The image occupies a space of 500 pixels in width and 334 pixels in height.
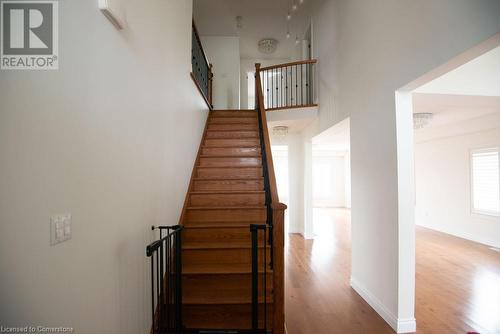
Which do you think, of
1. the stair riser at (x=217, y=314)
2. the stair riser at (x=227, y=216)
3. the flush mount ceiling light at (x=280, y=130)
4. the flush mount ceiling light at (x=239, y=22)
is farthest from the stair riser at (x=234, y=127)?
the stair riser at (x=217, y=314)

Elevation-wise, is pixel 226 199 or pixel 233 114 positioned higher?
pixel 233 114

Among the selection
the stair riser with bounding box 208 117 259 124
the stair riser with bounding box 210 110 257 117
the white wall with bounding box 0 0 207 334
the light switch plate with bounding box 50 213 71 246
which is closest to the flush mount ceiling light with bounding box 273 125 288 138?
the stair riser with bounding box 210 110 257 117

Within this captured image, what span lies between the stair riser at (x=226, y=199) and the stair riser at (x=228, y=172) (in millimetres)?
394

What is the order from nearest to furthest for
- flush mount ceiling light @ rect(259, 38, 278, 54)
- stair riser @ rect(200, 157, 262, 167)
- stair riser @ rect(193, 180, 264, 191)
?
stair riser @ rect(193, 180, 264, 191) → stair riser @ rect(200, 157, 262, 167) → flush mount ceiling light @ rect(259, 38, 278, 54)

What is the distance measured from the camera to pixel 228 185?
318cm

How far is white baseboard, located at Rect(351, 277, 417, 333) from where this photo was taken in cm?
219

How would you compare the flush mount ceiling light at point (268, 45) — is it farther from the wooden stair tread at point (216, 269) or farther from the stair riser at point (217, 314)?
the stair riser at point (217, 314)

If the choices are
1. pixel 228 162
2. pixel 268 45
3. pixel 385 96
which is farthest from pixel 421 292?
pixel 268 45

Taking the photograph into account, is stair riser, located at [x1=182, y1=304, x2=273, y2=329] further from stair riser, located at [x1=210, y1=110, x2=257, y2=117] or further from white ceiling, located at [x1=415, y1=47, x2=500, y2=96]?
stair riser, located at [x1=210, y1=110, x2=257, y2=117]

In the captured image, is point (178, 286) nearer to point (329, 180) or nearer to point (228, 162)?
point (228, 162)

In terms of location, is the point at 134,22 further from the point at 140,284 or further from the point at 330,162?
the point at 330,162

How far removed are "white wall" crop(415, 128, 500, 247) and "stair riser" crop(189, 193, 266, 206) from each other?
5443mm

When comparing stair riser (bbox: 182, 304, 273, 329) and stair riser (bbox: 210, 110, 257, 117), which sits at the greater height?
stair riser (bbox: 210, 110, 257, 117)

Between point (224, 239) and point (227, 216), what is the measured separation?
33 centimetres
